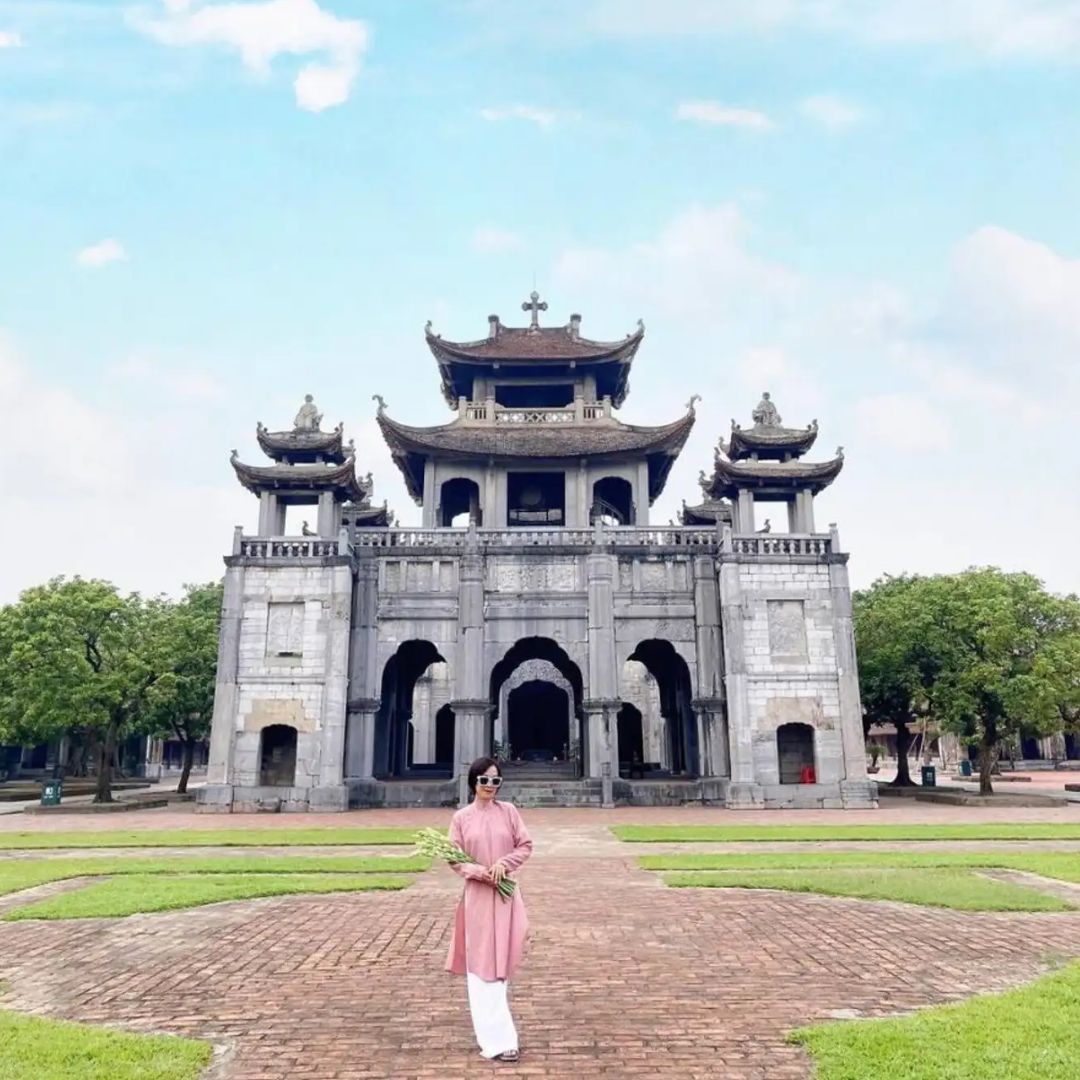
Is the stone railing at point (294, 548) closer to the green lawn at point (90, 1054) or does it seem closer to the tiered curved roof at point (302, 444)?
the tiered curved roof at point (302, 444)

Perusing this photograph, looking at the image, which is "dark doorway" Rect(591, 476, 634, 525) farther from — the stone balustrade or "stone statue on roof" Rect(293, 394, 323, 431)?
"stone statue on roof" Rect(293, 394, 323, 431)

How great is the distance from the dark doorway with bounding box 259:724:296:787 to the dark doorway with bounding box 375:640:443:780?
363 centimetres

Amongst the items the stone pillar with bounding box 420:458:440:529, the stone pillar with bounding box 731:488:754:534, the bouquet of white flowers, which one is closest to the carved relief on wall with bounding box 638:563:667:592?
the stone pillar with bounding box 731:488:754:534

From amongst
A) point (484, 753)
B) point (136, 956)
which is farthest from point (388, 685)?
point (136, 956)

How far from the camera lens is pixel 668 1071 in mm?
5816

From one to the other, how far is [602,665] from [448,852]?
2571 centimetres

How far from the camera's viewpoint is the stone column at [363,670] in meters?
31.6

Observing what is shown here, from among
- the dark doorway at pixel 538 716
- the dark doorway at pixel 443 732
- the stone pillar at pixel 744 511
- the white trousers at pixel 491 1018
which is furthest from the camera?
the dark doorway at pixel 443 732

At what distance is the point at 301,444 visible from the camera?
34750 mm

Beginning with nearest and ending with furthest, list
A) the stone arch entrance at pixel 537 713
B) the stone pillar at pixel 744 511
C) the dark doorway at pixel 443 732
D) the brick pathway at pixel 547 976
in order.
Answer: the brick pathway at pixel 547 976, the stone pillar at pixel 744 511, the stone arch entrance at pixel 537 713, the dark doorway at pixel 443 732

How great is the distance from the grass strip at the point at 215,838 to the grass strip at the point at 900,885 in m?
8.06

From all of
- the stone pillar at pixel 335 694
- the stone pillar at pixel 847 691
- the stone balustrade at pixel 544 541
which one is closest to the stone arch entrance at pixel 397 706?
the stone pillar at pixel 335 694

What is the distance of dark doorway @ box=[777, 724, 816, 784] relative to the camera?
30.7 metres

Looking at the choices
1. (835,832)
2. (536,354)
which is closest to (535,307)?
(536,354)
